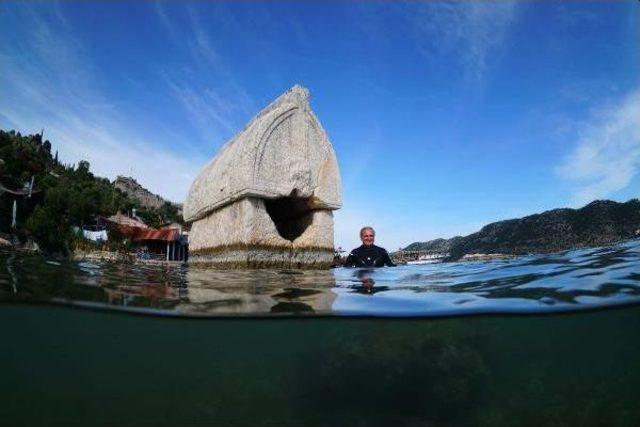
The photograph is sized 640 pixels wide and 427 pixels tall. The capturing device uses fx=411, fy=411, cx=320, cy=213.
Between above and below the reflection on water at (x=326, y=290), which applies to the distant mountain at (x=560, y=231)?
above

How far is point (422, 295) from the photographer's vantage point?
5.06 metres

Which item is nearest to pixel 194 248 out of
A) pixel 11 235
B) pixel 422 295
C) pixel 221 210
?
pixel 221 210

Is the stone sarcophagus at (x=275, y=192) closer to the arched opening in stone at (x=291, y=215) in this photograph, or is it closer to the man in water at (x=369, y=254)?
the arched opening in stone at (x=291, y=215)

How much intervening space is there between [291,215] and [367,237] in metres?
1.66

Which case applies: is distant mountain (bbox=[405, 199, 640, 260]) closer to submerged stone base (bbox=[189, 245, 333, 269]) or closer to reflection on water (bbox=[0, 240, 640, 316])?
reflection on water (bbox=[0, 240, 640, 316])

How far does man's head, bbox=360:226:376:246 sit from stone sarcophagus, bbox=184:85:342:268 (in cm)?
57

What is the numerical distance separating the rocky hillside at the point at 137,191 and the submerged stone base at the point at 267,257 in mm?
70050

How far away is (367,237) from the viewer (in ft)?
23.6

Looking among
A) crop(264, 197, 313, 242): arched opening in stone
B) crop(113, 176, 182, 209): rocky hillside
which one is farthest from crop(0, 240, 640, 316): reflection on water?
crop(113, 176, 182, 209): rocky hillside

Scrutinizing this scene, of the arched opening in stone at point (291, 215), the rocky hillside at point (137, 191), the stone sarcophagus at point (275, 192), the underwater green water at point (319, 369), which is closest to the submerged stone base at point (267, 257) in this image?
the stone sarcophagus at point (275, 192)

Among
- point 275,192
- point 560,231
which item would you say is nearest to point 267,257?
point 275,192

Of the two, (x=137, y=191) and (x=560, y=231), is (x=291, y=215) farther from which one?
(x=137, y=191)

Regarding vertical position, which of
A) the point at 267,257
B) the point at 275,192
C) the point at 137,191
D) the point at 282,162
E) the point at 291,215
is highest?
the point at 137,191

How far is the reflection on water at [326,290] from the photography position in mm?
4902
